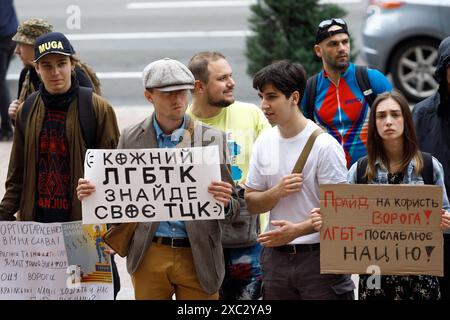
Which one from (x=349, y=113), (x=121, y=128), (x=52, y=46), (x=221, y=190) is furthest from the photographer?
(x=121, y=128)

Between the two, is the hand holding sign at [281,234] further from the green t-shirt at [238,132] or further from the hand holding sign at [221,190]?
the green t-shirt at [238,132]

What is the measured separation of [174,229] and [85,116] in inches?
38.1

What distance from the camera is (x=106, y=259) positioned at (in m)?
6.02

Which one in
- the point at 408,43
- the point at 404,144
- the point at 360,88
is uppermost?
the point at 408,43

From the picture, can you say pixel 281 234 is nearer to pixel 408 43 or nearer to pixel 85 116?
pixel 85 116

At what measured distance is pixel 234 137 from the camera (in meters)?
6.38

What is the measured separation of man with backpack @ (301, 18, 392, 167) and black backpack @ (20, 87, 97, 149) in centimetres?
160

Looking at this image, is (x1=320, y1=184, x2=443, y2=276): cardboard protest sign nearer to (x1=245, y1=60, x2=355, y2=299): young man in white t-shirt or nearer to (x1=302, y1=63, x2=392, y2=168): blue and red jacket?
(x1=245, y1=60, x2=355, y2=299): young man in white t-shirt

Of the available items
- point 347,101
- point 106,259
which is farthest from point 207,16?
point 106,259

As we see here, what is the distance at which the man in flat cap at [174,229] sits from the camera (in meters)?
5.52

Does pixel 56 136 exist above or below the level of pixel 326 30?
below

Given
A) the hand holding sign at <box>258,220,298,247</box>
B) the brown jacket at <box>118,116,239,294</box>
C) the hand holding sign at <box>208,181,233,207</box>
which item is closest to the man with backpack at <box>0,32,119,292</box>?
the brown jacket at <box>118,116,239,294</box>

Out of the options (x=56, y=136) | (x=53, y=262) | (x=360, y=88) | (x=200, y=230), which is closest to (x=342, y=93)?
(x=360, y=88)
